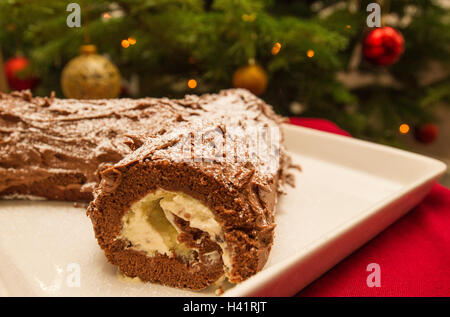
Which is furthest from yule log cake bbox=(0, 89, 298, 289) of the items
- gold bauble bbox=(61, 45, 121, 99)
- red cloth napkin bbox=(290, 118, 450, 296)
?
gold bauble bbox=(61, 45, 121, 99)

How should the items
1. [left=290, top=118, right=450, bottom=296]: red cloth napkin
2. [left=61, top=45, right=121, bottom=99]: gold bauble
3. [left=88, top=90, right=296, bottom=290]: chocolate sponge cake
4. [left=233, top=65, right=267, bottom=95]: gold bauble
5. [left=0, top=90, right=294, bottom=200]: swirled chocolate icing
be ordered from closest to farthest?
[left=88, top=90, right=296, bottom=290]: chocolate sponge cake, [left=290, top=118, right=450, bottom=296]: red cloth napkin, [left=0, top=90, right=294, bottom=200]: swirled chocolate icing, [left=61, top=45, right=121, bottom=99]: gold bauble, [left=233, top=65, right=267, bottom=95]: gold bauble

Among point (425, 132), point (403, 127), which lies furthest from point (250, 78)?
point (425, 132)

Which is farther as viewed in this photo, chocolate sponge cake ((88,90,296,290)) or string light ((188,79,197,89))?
string light ((188,79,197,89))

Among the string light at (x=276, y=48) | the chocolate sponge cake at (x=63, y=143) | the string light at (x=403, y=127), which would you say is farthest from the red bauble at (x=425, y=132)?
the chocolate sponge cake at (x=63, y=143)

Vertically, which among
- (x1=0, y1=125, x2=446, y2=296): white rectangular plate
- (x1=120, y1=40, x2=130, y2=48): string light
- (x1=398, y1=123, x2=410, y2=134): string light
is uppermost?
(x1=120, y1=40, x2=130, y2=48): string light

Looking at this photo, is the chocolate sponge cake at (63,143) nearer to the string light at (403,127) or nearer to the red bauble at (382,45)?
the red bauble at (382,45)

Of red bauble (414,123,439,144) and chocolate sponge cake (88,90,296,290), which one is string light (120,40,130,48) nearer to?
chocolate sponge cake (88,90,296,290)

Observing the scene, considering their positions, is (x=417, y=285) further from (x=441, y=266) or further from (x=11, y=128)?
(x=11, y=128)
